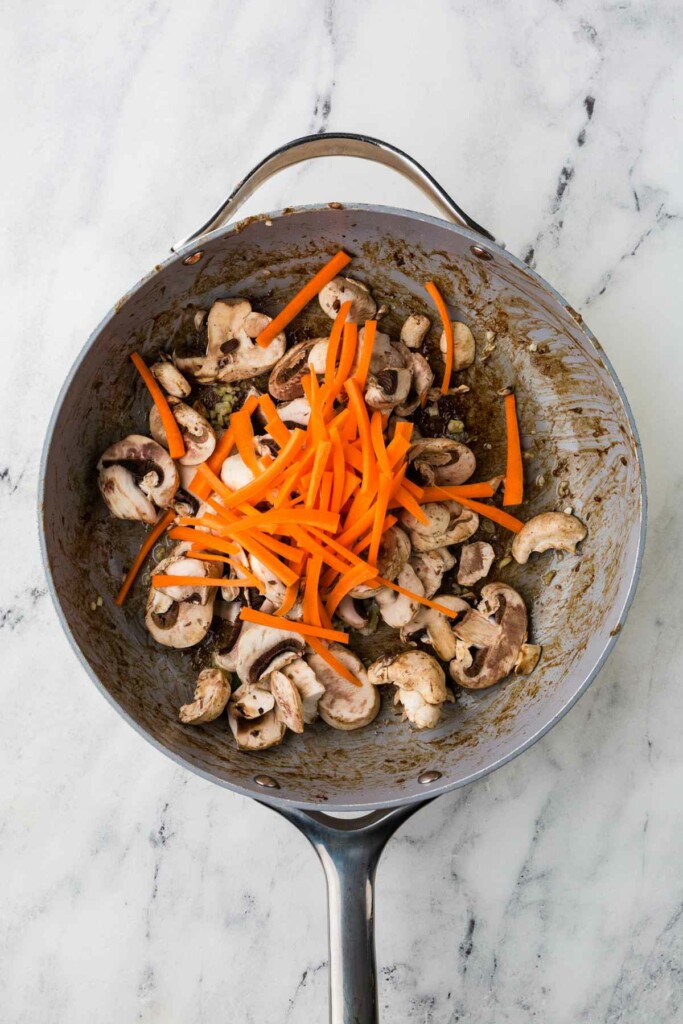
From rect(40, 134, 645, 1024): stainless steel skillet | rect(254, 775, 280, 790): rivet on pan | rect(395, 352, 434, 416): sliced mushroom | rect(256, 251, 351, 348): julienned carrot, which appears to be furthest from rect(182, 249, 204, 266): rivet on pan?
rect(254, 775, 280, 790): rivet on pan

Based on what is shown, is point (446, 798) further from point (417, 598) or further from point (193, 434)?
point (193, 434)

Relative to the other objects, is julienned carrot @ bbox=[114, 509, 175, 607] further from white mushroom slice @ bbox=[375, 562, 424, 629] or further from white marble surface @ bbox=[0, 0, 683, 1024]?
white mushroom slice @ bbox=[375, 562, 424, 629]

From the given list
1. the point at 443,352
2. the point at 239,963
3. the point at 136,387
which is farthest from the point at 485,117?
the point at 239,963

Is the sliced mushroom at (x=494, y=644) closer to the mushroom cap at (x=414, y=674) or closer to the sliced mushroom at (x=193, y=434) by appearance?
the mushroom cap at (x=414, y=674)

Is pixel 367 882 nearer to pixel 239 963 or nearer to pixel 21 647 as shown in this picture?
pixel 239 963

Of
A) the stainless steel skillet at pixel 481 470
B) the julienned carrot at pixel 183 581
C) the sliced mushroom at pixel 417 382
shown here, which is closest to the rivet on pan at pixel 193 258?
the stainless steel skillet at pixel 481 470

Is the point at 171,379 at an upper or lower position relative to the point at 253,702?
upper

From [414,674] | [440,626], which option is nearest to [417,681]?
[414,674]
